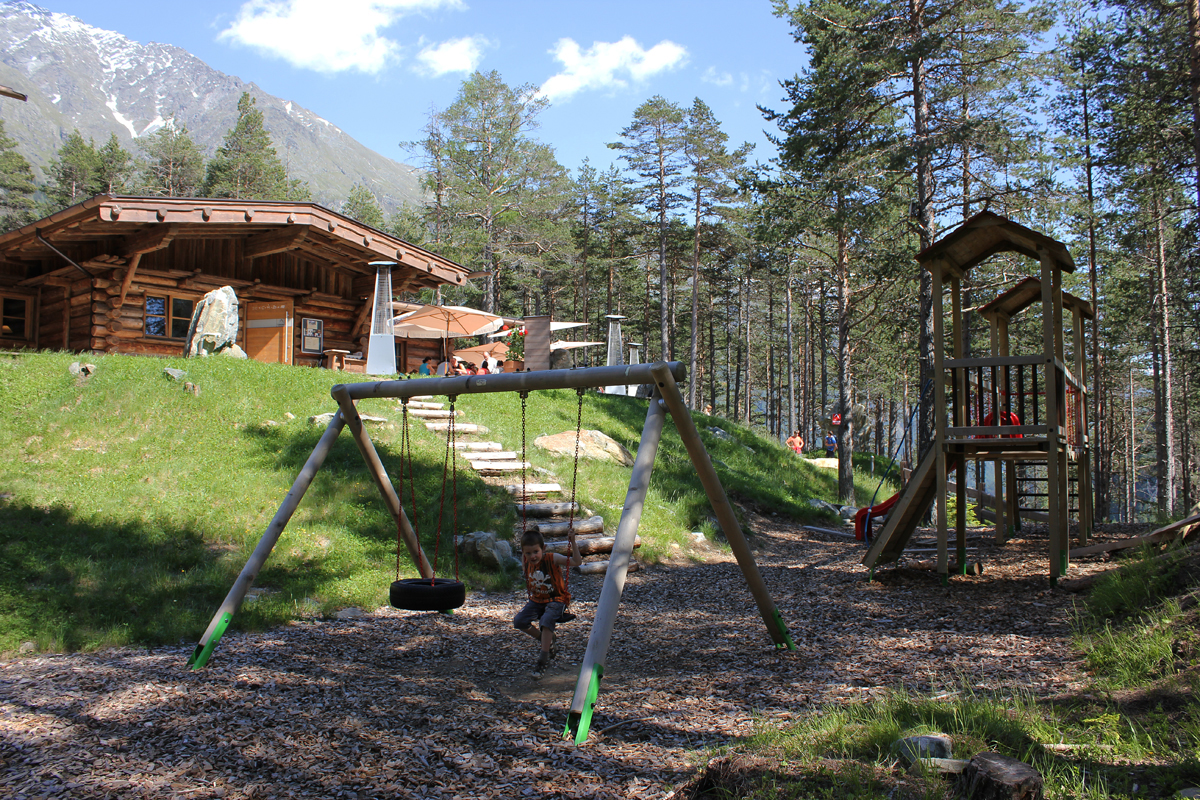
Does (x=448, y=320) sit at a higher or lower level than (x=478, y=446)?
higher

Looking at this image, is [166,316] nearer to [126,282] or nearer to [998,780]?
[126,282]

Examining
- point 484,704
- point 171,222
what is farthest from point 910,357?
point 484,704

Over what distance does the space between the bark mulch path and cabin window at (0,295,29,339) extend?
50.2 feet

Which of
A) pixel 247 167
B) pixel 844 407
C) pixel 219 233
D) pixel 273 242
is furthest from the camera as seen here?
pixel 247 167

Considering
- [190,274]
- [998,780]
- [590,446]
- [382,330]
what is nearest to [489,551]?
[590,446]

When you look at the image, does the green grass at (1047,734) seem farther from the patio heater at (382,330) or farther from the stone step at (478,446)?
the patio heater at (382,330)

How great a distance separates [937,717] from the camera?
369cm

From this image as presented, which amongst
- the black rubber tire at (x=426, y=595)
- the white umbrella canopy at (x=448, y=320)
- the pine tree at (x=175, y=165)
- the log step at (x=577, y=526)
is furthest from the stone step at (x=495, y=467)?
the pine tree at (x=175, y=165)

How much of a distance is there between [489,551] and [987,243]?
7078 mm

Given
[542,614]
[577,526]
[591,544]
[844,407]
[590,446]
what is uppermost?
[844,407]

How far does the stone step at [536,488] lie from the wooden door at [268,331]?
9096 millimetres

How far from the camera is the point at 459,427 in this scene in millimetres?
13328

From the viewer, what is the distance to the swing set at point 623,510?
4.25 metres

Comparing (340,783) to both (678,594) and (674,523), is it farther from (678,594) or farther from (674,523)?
(674,523)
